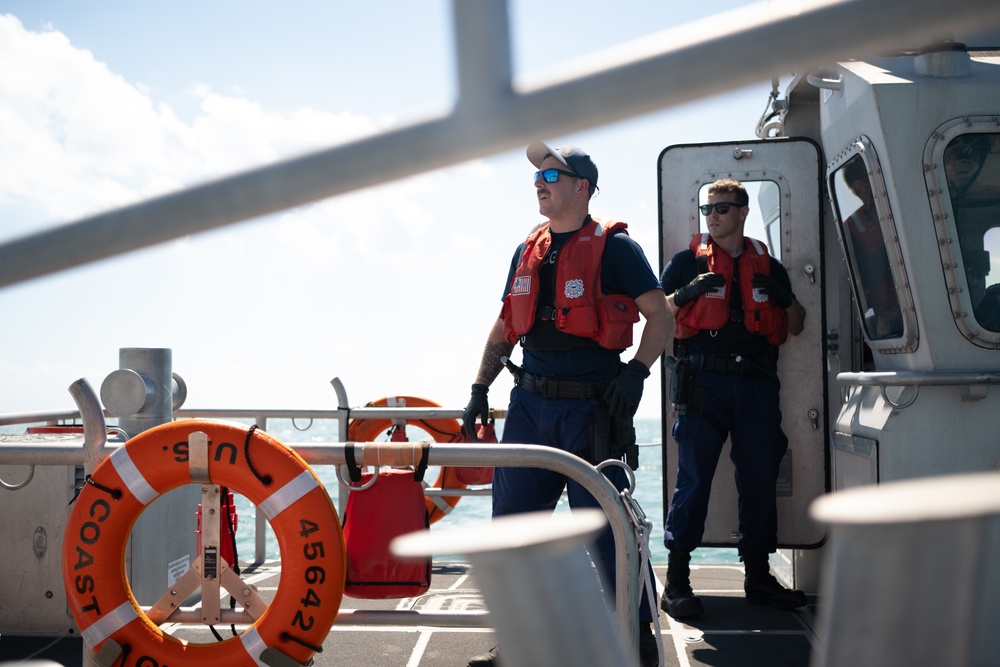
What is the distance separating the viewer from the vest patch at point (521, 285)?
3521 mm

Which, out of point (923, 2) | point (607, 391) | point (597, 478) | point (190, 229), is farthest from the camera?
→ point (607, 391)

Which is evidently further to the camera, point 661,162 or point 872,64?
point 661,162

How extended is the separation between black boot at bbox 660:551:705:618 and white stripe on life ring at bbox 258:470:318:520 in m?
2.30

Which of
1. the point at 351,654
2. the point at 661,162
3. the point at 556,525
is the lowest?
the point at 351,654

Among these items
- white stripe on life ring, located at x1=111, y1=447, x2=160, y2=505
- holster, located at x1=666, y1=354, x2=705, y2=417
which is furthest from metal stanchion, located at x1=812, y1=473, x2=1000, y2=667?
holster, located at x1=666, y1=354, x2=705, y2=417

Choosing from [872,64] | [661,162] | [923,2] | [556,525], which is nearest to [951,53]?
[872,64]

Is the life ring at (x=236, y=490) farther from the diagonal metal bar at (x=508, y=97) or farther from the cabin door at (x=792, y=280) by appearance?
the cabin door at (x=792, y=280)

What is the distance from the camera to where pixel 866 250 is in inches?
155

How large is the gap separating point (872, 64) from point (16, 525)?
4233 millimetres

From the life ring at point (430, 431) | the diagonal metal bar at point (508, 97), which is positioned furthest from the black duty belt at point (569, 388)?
the life ring at point (430, 431)

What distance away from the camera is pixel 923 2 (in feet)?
2.44

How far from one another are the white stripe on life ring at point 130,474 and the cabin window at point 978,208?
2.96 meters

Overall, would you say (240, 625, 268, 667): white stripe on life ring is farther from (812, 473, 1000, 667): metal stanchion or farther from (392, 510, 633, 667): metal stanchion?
(812, 473, 1000, 667): metal stanchion

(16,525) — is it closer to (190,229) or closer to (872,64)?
(190,229)
